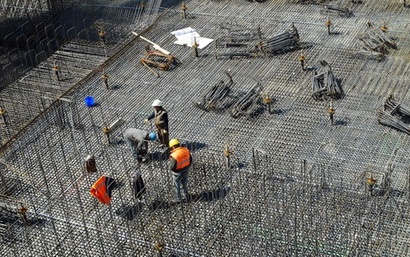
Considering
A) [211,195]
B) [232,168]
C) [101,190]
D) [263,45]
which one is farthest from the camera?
[263,45]

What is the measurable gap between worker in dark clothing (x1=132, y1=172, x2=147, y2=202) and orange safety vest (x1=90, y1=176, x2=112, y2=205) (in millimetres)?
564

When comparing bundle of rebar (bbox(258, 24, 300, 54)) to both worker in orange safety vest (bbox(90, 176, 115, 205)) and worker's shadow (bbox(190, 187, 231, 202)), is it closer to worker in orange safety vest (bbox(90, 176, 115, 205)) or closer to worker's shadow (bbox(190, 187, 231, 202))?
worker's shadow (bbox(190, 187, 231, 202))

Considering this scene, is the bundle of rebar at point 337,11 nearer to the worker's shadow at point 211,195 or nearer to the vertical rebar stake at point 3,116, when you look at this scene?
the worker's shadow at point 211,195

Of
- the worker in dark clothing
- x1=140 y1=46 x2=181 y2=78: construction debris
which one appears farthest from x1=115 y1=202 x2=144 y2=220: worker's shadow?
x1=140 y1=46 x2=181 y2=78: construction debris

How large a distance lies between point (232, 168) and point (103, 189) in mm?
2851

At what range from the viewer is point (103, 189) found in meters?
14.3

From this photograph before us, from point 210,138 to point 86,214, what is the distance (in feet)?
11.6

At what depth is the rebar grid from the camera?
13.6 meters

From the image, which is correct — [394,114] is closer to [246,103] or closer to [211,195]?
[246,103]

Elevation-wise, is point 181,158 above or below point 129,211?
above

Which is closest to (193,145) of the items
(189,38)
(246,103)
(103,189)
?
(246,103)

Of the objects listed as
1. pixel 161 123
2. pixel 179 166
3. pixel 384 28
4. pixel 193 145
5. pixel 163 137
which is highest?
pixel 179 166

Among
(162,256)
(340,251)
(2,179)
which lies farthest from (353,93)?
(2,179)

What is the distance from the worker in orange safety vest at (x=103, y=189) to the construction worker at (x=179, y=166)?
127cm
